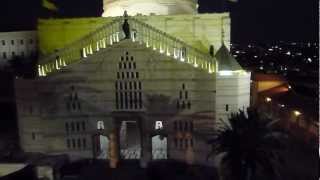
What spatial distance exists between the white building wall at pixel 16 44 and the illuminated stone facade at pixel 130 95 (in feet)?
133

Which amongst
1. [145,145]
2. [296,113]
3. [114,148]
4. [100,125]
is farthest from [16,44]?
[296,113]

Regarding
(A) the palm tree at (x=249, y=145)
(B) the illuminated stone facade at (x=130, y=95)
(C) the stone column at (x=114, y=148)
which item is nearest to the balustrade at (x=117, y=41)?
(B) the illuminated stone facade at (x=130, y=95)

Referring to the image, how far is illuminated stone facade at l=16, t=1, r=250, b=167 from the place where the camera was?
33594 millimetres

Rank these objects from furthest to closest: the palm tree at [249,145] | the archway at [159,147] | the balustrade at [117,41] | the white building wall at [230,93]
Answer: the archway at [159,147] → the balustrade at [117,41] → the white building wall at [230,93] → the palm tree at [249,145]

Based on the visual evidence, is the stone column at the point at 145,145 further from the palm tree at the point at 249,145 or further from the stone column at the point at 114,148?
the palm tree at the point at 249,145

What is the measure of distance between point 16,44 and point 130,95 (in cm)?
4662

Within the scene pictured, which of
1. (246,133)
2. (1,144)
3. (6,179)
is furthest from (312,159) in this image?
(1,144)

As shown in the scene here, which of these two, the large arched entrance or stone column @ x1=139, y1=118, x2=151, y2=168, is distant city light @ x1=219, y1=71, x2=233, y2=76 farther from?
the large arched entrance

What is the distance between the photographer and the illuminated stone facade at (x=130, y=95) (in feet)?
110

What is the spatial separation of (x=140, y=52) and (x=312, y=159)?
1709cm

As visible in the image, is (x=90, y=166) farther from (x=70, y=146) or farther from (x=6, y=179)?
(x=6, y=179)

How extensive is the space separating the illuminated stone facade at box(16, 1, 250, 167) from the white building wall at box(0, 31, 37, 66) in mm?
40560

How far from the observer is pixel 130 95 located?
3428 centimetres

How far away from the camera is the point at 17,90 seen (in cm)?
3553
